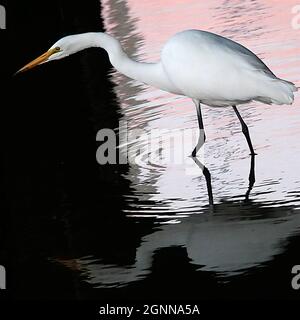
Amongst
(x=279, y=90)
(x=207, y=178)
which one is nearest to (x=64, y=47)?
(x=207, y=178)

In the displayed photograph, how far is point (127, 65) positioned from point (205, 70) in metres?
0.67

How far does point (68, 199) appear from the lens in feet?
24.5

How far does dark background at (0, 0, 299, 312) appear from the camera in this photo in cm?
588

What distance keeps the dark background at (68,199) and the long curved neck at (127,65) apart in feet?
2.37

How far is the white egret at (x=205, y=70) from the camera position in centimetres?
747

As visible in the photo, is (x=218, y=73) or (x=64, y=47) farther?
(x=64, y=47)

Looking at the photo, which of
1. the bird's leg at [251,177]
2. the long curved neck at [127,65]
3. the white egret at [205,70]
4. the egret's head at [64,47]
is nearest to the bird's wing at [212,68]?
the white egret at [205,70]

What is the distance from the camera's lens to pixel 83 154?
845cm

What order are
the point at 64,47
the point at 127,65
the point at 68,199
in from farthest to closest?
the point at 127,65 → the point at 64,47 → the point at 68,199

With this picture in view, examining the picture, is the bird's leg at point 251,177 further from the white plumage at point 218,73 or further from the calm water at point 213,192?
the white plumage at point 218,73

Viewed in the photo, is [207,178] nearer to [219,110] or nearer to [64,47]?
[64,47]

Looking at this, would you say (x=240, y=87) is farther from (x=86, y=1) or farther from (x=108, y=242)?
(x=86, y=1)
